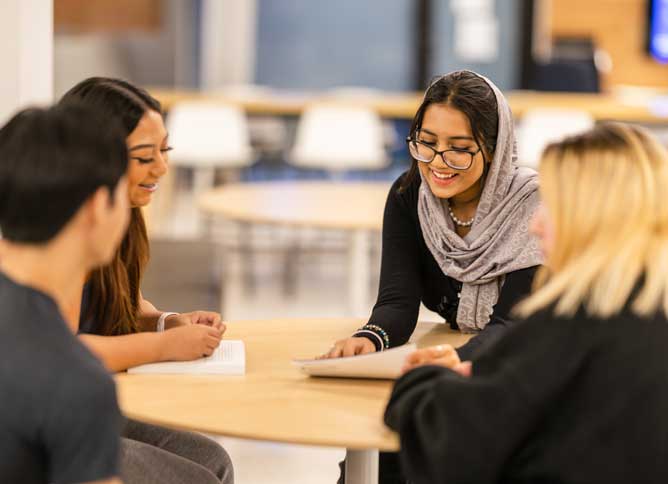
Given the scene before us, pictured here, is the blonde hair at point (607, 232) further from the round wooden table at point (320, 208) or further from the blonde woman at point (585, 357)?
the round wooden table at point (320, 208)

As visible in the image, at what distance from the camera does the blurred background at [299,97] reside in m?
4.30

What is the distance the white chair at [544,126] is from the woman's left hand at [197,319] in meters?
4.70

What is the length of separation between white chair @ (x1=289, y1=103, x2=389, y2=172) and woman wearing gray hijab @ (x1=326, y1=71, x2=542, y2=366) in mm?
4801

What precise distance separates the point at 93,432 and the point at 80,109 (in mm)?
424

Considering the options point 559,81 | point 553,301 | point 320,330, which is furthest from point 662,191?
point 559,81

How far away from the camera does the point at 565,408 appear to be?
155cm

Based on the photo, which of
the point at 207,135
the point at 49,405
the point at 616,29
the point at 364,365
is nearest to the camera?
the point at 49,405

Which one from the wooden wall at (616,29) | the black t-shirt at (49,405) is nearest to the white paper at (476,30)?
the wooden wall at (616,29)

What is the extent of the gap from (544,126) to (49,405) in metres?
5.93

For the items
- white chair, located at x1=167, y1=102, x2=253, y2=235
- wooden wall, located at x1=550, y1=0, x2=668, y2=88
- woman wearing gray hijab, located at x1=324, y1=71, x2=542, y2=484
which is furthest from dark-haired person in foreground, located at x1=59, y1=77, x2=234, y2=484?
wooden wall, located at x1=550, y1=0, x2=668, y2=88

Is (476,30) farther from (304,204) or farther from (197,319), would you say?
(197,319)

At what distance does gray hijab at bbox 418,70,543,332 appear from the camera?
2461mm

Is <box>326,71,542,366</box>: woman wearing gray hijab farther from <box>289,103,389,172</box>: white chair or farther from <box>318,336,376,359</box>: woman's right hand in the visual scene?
<box>289,103,389,172</box>: white chair

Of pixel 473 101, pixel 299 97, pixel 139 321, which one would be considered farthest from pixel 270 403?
pixel 299 97
